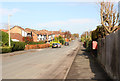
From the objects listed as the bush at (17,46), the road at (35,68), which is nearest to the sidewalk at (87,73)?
the road at (35,68)

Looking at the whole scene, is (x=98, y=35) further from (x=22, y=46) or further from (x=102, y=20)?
(x=22, y=46)

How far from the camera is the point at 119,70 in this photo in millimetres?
6426

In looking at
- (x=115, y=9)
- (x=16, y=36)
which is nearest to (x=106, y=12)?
(x=115, y=9)

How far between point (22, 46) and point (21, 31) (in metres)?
43.6

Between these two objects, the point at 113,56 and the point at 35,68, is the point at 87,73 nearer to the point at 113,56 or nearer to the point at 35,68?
the point at 113,56

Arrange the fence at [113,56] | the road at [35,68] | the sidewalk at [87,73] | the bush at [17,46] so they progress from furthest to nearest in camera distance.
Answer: the bush at [17,46] → the road at [35,68] → the sidewalk at [87,73] → the fence at [113,56]

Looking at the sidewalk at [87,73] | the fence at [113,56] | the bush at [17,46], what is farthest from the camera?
the bush at [17,46]

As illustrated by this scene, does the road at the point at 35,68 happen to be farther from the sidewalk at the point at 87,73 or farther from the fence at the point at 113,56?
the fence at the point at 113,56

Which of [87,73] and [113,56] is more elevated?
[113,56]

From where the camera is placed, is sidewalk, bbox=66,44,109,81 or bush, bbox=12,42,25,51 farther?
bush, bbox=12,42,25,51

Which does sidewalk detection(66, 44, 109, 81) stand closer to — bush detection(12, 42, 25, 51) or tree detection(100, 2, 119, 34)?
tree detection(100, 2, 119, 34)

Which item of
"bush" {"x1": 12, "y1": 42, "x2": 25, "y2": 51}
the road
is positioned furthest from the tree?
"bush" {"x1": 12, "y1": 42, "x2": 25, "y2": 51}

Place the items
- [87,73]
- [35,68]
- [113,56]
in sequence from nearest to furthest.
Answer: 1. [113,56]
2. [87,73]
3. [35,68]

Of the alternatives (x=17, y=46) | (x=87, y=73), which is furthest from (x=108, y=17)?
(x=17, y=46)
